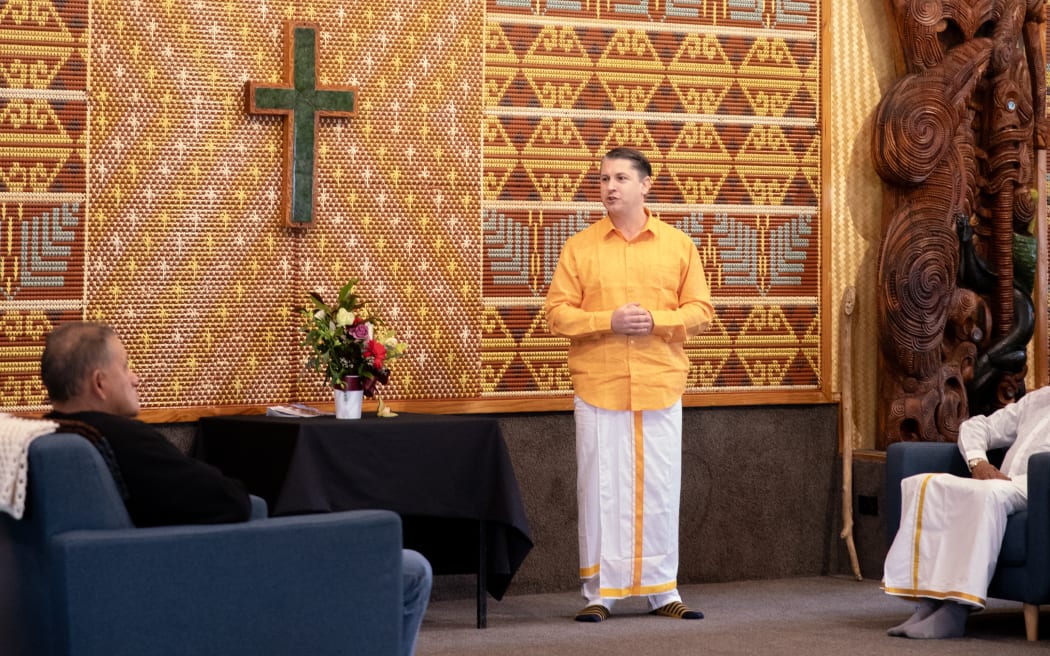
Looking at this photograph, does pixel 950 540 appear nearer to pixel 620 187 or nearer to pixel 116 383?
pixel 620 187

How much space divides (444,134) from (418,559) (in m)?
2.81

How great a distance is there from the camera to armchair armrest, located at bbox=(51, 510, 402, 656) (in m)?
2.99

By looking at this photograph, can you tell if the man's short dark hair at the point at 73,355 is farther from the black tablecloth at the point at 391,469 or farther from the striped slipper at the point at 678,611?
the striped slipper at the point at 678,611

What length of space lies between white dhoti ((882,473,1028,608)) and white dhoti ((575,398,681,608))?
84 centimetres

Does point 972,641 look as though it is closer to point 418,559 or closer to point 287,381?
point 418,559

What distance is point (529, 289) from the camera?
6238mm

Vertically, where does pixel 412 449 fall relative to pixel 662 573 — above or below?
above

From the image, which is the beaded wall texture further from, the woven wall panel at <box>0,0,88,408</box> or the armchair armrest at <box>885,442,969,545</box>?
the armchair armrest at <box>885,442,969,545</box>

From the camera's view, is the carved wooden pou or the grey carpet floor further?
the carved wooden pou

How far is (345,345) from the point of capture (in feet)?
17.5

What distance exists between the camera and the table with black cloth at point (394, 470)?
4.95 m

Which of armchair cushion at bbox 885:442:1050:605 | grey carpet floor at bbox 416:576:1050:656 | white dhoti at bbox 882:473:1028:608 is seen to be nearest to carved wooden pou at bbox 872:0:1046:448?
grey carpet floor at bbox 416:576:1050:656

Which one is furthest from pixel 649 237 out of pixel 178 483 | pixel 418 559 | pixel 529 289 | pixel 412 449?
pixel 178 483

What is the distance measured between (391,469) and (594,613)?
989 mm
